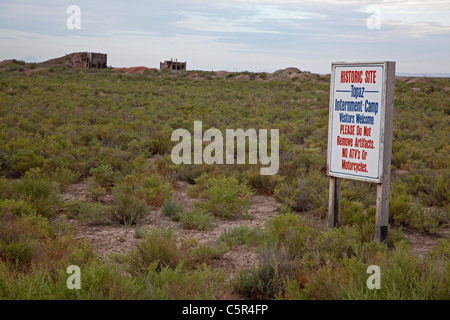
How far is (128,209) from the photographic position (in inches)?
288

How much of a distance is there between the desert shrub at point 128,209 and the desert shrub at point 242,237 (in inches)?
63.8

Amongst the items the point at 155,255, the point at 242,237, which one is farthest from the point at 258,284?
the point at 242,237

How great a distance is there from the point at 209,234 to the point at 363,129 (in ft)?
9.01

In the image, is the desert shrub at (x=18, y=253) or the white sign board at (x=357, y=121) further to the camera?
the white sign board at (x=357, y=121)

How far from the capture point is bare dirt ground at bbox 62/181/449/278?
5.71 meters

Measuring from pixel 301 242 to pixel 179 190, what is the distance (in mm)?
4385

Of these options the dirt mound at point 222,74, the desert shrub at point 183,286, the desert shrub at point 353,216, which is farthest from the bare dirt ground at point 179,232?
the dirt mound at point 222,74

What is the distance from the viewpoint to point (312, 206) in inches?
311

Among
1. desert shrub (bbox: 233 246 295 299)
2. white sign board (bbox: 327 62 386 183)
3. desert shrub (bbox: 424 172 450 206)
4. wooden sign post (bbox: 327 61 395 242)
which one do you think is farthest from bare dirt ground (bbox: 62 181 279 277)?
desert shrub (bbox: 424 172 450 206)

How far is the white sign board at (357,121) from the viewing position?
5660mm

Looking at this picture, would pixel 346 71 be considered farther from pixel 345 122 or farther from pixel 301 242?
pixel 301 242

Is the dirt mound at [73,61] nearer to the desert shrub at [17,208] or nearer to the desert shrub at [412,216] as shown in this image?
the desert shrub at [17,208]

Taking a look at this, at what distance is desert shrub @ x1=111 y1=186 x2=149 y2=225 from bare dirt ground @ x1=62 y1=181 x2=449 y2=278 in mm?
155
